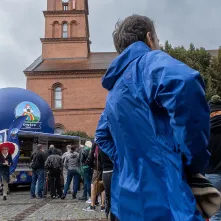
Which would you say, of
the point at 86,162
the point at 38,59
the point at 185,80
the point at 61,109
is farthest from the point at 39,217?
the point at 38,59

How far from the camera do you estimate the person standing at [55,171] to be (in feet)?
39.2

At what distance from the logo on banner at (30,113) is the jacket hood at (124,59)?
15.0 meters

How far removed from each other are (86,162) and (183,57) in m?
19.4

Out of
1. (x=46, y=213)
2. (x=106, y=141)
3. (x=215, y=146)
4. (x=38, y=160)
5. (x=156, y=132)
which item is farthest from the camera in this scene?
(x=38, y=160)

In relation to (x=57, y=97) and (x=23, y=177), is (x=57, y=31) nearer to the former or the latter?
(x=57, y=97)

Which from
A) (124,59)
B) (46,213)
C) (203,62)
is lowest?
(46,213)

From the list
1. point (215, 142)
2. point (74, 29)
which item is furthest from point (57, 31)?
point (215, 142)

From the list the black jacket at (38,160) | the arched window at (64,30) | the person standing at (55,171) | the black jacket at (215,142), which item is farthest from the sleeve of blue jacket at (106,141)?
the arched window at (64,30)

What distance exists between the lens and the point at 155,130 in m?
1.66

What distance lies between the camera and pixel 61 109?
36.5 metres

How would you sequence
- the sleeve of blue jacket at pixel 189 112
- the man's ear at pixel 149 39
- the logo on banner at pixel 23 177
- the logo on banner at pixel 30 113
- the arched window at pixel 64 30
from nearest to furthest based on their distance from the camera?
the sleeve of blue jacket at pixel 189 112 → the man's ear at pixel 149 39 → the logo on banner at pixel 23 177 → the logo on banner at pixel 30 113 → the arched window at pixel 64 30

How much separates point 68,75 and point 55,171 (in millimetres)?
25906

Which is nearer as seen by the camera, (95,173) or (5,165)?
(95,173)

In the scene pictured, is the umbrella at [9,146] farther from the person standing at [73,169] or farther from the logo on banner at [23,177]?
the person standing at [73,169]
